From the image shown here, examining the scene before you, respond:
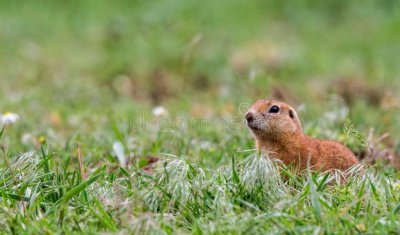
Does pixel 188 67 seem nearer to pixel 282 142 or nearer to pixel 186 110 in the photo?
pixel 186 110

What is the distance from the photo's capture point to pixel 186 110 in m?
7.46

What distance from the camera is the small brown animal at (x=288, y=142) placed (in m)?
5.09

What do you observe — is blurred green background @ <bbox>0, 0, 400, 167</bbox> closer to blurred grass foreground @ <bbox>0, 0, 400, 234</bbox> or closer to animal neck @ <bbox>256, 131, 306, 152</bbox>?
blurred grass foreground @ <bbox>0, 0, 400, 234</bbox>

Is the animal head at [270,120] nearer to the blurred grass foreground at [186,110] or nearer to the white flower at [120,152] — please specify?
the blurred grass foreground at [186,110]

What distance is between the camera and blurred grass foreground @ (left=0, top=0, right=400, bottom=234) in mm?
3928

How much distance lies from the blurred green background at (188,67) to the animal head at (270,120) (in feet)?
0.89

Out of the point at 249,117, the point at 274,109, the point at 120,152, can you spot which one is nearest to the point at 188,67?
the point at 120,152

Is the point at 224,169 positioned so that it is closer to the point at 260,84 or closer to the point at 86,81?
the point at 260,84

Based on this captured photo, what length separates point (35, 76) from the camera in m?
8.80

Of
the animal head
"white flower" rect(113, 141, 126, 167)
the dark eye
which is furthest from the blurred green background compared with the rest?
the dark eye

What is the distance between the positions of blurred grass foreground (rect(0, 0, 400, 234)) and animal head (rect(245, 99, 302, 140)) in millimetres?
266

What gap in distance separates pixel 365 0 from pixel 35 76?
18.8 ft

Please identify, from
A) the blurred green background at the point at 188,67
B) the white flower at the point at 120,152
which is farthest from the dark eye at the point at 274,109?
the white flower at the point at 120,152

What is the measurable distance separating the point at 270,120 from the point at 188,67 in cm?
391
